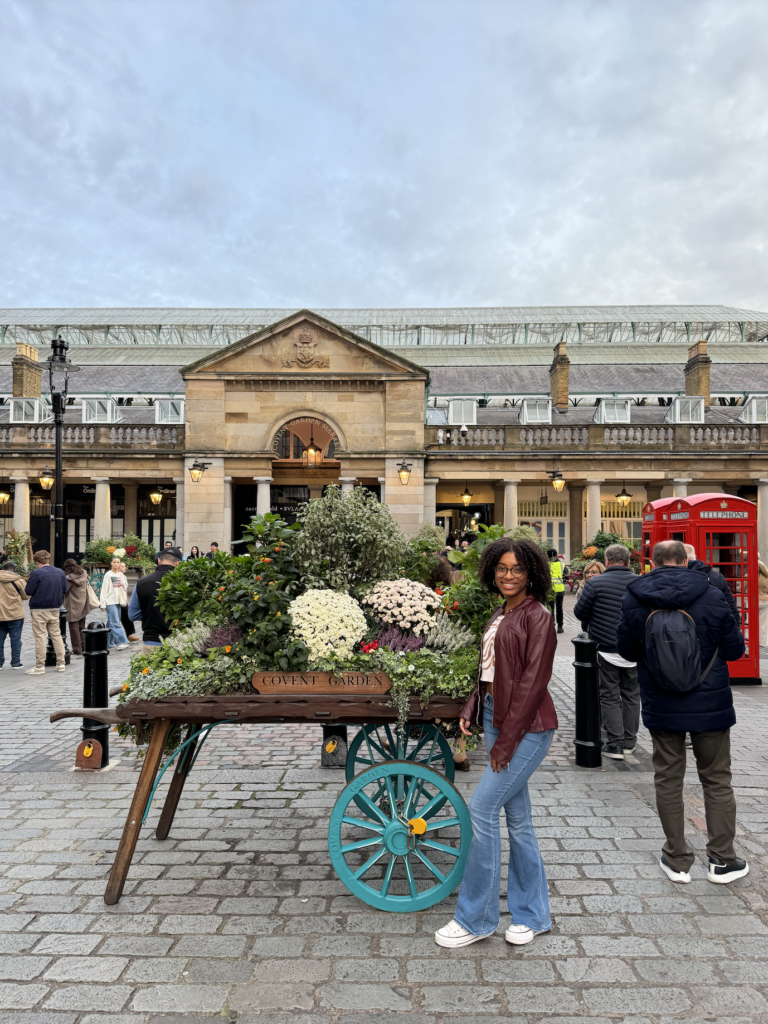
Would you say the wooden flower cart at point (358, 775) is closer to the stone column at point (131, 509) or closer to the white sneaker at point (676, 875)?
the white sneaker at point (676, 875)

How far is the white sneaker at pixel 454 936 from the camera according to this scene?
3.15m

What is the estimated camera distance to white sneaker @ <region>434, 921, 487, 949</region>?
10.3ft

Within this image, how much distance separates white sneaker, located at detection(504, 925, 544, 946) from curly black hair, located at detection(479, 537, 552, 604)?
64.1 inches

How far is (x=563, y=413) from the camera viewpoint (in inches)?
1176

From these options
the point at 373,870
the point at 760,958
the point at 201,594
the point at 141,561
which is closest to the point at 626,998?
the point at 760,958

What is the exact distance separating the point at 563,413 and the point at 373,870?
28.0 m

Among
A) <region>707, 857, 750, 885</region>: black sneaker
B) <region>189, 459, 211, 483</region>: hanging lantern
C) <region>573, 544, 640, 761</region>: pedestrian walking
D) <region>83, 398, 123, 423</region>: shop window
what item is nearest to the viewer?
<region>707, 857, 750, 885</region>: black sneaker

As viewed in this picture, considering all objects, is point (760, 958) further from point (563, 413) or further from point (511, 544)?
point (563, 413)

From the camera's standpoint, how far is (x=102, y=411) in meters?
29.6

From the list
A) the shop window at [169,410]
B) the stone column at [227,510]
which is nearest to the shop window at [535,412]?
the stone column at [227,510]

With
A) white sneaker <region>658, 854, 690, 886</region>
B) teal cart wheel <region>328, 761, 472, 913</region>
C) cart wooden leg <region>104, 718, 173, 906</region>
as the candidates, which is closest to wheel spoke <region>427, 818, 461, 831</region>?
teal cart wheel <region>328, 761, 472, 913</region>

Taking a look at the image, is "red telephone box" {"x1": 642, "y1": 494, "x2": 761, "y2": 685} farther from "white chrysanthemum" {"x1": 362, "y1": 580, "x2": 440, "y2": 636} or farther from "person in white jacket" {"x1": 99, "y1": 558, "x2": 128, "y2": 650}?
"person in white jacket" {"x1": 99, "y1": 558, "x2": 128, "y2": 650}

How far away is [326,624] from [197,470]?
849 inches

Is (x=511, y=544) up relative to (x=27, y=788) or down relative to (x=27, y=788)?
up
